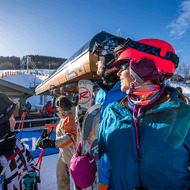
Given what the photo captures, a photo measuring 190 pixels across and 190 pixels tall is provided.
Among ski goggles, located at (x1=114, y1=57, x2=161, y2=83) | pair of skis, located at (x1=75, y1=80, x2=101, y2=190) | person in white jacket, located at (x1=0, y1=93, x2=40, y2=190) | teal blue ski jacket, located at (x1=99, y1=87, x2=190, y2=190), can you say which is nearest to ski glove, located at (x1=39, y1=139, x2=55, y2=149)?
person in white jacket, located at (x1=0, y1=93, x2=40, y2=190)

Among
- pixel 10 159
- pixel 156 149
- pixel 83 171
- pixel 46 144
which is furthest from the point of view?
pixel 46 144

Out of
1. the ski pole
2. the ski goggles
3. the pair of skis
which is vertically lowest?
the ski pole

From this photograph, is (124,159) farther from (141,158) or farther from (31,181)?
(31,181)

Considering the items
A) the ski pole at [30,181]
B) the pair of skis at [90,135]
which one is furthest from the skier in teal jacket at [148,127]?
the ski pole at [30,181]

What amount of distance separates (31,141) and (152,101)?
486 cm

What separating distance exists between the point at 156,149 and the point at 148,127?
0.14 metres

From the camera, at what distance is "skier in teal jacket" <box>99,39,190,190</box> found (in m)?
0.74

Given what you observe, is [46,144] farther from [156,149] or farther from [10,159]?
[156,149]

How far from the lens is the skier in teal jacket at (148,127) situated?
2.42 ft

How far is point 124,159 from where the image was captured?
85 centimetres

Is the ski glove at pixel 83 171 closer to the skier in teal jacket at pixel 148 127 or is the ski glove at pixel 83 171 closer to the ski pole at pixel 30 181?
the skier in teal jacket at pixel 148 127

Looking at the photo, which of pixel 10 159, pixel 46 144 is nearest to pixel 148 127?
pixel 10 159

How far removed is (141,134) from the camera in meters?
0.84

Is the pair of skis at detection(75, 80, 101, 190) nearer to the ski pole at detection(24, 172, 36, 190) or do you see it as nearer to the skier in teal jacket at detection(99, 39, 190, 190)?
the skier in teal jacket at detection(99, 39, 190, 190)
